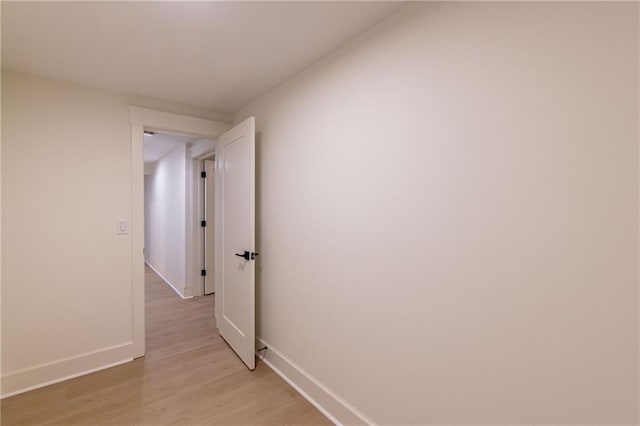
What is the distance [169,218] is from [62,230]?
2.64 metres

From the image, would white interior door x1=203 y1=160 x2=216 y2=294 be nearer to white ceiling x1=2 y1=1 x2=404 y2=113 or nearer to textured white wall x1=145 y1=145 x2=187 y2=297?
textured white wall x1=145 y1=145 x2=187 y2=297

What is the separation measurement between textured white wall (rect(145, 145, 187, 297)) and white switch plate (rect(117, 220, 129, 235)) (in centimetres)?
160

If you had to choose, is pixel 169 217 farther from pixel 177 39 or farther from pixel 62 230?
pixel 177 39

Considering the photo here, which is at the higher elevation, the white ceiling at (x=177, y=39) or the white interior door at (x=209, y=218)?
the white ceiling at (x=177, y=39)

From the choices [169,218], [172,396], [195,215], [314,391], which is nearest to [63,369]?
[172,396]

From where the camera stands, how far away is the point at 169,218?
15.4 feet

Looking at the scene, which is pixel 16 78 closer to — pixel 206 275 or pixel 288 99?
pixel 288 99

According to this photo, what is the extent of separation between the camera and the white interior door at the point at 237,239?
88.0 inches

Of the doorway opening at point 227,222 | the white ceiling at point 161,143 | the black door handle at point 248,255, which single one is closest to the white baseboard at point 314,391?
the doorway opening at point 227,222

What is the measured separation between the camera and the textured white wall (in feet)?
13.3

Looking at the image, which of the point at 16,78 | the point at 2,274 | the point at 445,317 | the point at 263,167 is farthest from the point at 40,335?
the point at 445,317

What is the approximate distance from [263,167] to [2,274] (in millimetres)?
2054

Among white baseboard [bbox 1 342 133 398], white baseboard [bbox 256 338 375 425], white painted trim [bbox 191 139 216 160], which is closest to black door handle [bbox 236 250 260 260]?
white baseboard [bbox 256 338 375 425]

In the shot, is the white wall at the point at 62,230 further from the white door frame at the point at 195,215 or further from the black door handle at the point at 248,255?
the white door frame at the point at 195,215
